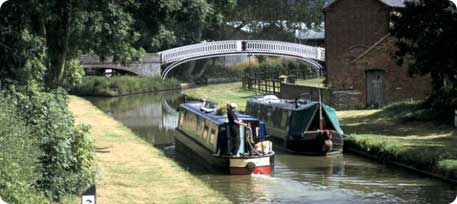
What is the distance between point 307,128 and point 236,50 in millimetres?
40636

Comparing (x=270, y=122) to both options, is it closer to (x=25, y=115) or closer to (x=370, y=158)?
(x=370, y=158)

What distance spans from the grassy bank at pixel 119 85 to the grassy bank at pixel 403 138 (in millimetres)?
27358

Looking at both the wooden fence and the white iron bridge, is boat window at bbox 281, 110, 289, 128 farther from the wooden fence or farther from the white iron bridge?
the white iron bridge

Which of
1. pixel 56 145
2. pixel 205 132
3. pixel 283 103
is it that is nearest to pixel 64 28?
pixel 205 132

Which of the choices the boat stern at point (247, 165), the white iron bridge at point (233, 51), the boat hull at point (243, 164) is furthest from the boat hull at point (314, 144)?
the white iron bridge at point (233, 51)

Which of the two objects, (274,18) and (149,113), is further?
(274,18)

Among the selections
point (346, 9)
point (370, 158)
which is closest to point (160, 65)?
point (346, 9)

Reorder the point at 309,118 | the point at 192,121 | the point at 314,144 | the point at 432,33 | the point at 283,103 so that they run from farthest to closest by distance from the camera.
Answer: the point at 283,103 → the point at 192,121 → the point at 309,118 → the point at 314,144 → the point at 432,33

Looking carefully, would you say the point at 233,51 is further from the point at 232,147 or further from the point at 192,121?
the point at 232,147

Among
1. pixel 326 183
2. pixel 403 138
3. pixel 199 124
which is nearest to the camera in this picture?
pixel 326 183

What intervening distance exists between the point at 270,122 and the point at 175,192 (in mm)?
14781

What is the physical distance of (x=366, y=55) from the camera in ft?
117

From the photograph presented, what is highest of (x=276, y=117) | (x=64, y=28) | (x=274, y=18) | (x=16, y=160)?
(x=274, y=18)

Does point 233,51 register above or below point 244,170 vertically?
above
